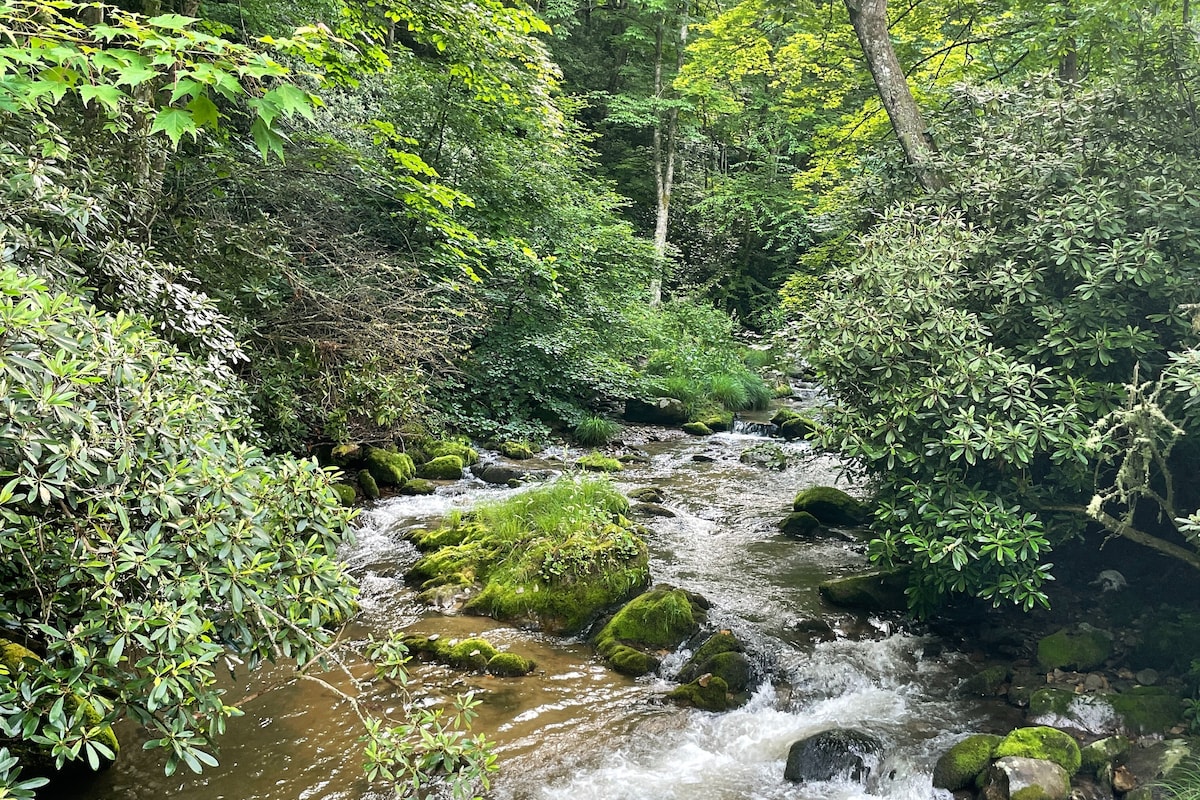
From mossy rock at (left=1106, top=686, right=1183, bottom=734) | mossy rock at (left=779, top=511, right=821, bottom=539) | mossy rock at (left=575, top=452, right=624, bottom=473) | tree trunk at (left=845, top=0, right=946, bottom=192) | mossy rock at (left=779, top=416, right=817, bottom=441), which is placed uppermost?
tree trunk at (left=845, top=0, right=946, bottom=192)

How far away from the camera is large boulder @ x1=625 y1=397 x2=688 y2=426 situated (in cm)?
1582

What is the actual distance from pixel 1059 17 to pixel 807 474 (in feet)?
22.5

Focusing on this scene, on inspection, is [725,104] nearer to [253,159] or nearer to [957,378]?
[253,159]

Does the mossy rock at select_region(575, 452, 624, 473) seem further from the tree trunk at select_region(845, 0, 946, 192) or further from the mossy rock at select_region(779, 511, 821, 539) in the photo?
the tree trunk at select_region(845, 0, 946, 192)

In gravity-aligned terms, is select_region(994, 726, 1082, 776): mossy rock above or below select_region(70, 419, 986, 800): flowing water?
above

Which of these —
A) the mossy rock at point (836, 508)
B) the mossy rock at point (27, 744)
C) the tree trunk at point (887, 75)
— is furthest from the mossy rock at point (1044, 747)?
the tree trunk at point (887, 75)

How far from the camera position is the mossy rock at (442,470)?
10.9 metres

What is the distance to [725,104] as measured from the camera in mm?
19703

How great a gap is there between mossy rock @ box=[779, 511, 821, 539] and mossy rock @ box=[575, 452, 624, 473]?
340cm

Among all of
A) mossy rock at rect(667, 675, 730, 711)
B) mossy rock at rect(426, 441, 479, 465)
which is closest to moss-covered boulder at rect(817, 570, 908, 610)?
mossy rock at rect(667, 675, 730, 711)

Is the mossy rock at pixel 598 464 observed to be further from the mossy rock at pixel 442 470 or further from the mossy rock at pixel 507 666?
the mossy rock at pixel 507 666

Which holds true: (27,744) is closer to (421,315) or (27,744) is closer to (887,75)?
(421,315)

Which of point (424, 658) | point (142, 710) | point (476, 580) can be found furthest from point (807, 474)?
point (142, 710)

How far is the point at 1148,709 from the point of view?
490 centimetres
